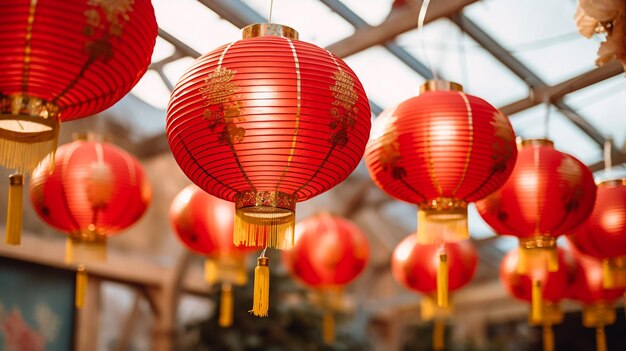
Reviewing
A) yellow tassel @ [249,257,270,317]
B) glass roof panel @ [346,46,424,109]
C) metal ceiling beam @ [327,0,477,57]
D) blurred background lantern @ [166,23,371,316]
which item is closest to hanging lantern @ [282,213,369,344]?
metal ceiling beam @ [327,0,477,57]

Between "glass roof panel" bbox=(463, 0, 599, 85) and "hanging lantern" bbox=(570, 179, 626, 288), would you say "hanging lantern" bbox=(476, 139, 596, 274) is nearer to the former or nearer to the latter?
"hanging lantern" bbox=(570, 179, 626, 288)

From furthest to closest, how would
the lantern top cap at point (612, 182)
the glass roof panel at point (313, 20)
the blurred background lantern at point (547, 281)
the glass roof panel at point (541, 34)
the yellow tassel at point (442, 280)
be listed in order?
the glass roof panel at point (541, 34), the glass roof panel at point (313, 20), the blurred background lantern at point (547, 281), the lantern top cap at point (612, 182), the yellow tassel at point (442, 280)

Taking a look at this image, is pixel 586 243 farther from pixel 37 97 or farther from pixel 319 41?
pixel 37 97

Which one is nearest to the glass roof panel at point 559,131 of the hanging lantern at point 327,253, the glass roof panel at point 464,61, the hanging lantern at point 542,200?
the glass roof panel at point 464,61

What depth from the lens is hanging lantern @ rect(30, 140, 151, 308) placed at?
146 inches

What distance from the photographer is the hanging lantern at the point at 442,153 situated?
287 cm

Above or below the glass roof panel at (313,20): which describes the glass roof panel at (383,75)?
below

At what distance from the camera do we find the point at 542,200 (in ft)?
11.2

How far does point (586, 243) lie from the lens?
4133 mm

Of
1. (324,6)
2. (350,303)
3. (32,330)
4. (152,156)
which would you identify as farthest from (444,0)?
(350,303)

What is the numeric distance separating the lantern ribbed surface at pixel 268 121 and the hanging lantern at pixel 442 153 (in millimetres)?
625

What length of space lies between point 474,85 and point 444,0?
1.73 meters

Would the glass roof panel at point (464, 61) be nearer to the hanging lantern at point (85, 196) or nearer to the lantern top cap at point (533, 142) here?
the lantern top cap at point (533, 142)

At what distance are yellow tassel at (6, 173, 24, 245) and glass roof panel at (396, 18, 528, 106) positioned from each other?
→ 11.3 feet
